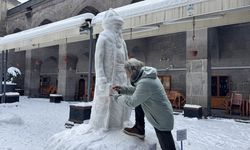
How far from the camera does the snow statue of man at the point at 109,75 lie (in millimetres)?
4270

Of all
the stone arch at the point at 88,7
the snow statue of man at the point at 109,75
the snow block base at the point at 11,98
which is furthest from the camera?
the stone arch at the point at 88,7

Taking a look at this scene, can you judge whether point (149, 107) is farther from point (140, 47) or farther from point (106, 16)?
Result: point (140, 47)

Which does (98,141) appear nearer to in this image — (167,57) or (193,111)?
(193,111)

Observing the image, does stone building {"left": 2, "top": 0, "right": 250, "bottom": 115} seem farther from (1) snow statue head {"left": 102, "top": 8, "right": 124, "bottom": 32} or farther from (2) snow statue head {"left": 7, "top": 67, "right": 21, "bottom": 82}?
(1) snow statue head {"left": 102, "top": 8, "right": 124, "bottom": 32}

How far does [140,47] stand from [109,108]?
1360cm

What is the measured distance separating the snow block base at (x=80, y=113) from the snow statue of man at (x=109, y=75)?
11.0ft

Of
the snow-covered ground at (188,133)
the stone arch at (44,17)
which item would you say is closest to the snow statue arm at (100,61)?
the snow-covered ground at (188,133)

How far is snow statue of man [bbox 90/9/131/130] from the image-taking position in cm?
427

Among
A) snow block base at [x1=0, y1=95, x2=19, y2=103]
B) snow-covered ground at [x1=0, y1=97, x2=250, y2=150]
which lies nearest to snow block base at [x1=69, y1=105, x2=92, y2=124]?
snow-covered ground at [x1=0, y1=97, x2=250, y2=150]

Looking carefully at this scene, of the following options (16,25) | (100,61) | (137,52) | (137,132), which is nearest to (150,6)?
(100,61)

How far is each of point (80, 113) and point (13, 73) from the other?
17.5 m

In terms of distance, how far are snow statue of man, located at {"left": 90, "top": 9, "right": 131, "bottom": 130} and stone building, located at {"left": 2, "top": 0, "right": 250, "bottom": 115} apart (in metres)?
6.45

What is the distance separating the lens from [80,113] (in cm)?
784

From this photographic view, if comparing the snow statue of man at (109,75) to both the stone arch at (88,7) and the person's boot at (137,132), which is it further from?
the stone arch at (88,7)
